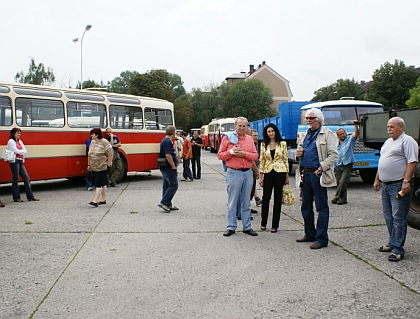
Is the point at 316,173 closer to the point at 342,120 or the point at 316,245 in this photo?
the point at 316,245

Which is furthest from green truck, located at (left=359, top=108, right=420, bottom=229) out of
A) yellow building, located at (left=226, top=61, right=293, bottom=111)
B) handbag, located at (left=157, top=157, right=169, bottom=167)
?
yellow building, located at (left=226, top=61, right=293, bottom=111)

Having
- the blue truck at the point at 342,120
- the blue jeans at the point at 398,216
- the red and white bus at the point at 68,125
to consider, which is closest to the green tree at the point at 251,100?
the blue truck at the point at 342,120

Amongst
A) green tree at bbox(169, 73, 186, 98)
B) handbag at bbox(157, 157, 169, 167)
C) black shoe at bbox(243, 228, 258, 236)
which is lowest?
black shoe at bbox(243, 228, 258, 236)

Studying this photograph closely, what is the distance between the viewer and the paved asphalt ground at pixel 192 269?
13.9ft

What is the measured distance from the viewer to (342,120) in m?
14.4

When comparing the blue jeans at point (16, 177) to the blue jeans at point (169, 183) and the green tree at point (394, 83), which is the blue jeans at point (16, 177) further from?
the green tree at point (394, 83)

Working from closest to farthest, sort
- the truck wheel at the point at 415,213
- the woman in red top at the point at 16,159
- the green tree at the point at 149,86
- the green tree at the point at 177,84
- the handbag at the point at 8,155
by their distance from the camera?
the truck wheel at the point at 415,213 → the handbag at the point at 8,155 → the woman in red top at the point at 16,159 → the green tree at the point at 149,86 → the green tree at the point at 177,84

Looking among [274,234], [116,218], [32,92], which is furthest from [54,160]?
[274,234]

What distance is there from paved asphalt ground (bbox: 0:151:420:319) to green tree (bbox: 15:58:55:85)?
67.1 m

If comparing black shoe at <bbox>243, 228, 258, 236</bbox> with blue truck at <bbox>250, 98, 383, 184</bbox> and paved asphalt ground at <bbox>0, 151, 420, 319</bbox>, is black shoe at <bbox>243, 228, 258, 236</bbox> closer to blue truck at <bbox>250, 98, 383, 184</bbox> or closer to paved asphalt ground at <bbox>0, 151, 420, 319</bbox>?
paved asphalt ground at <bbox>0, 151, 420, 319</bbox>

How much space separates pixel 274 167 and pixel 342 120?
7734 mm

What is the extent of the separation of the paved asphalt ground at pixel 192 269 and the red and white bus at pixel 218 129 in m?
25.6

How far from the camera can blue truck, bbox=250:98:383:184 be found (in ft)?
43.3

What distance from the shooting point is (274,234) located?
737 cm
